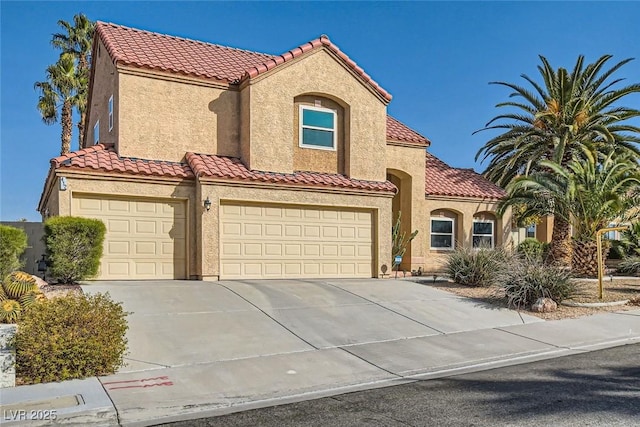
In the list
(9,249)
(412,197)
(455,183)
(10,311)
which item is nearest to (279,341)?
(10,311)

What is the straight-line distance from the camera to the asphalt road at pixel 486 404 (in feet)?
19.4

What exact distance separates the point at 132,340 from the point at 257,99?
9169 mm

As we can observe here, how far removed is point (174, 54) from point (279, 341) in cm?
1146

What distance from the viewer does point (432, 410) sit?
20.7 ft

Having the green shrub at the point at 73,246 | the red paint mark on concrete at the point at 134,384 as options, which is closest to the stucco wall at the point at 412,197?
the green shrub at the point at 73,246

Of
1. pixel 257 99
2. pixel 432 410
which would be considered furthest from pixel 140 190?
pixel 432 410

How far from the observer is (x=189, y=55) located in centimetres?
1794

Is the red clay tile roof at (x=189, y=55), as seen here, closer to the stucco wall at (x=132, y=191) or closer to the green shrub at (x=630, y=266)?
the stucco wall at (x=132, y=191)

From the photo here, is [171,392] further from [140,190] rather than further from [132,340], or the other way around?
[140,190]

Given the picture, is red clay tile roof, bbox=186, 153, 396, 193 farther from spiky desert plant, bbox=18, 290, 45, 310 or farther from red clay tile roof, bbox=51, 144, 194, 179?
spiky desert plant, bbox=18, 290, 45, 310


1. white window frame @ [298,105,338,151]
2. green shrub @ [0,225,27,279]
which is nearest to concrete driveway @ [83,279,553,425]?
green shrub @ [0,225,27,279]

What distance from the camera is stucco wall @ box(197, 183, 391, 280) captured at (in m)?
14.8

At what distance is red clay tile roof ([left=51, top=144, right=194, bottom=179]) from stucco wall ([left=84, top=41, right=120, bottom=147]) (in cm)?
80

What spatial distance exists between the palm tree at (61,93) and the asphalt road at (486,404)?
2850 cm
